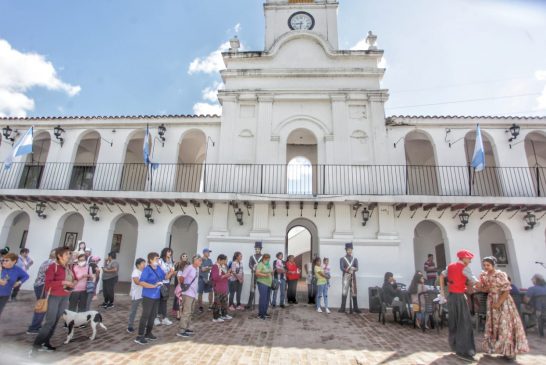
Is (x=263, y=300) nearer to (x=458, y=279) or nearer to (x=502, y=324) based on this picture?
(x=458, y=279)

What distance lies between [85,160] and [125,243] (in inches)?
200

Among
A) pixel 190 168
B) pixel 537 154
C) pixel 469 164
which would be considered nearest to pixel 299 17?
pixel 190 168

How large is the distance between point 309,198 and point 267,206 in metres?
1.77

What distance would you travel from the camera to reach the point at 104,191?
39.5 ft

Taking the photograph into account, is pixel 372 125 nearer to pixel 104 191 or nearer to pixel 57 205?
pixel 104 191

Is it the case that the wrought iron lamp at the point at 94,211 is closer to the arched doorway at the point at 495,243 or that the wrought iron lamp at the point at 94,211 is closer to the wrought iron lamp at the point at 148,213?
the wrought iron lamp at the point at 148,213

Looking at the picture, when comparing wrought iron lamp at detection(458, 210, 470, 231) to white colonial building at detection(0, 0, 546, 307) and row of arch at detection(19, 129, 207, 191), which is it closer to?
white colonial building at detection(0, 0, 546, 307)

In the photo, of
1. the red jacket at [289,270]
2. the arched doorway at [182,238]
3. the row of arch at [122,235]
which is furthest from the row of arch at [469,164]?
the row of arch at [122,235]

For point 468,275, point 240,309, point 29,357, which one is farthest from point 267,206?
point 29,357

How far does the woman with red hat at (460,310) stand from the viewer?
5.52m

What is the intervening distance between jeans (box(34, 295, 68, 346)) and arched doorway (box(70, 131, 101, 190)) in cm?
1150

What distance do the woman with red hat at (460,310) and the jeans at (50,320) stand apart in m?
7.01

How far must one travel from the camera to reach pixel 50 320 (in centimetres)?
512

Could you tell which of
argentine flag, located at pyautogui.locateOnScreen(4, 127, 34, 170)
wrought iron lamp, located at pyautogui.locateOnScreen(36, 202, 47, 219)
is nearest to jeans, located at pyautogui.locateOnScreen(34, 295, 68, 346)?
argentine flag, located at pyautogui.locateOnScreen(4, 127, 34, 170)
